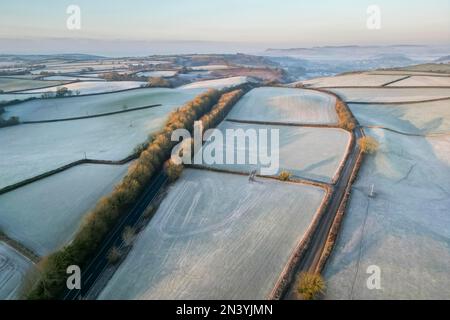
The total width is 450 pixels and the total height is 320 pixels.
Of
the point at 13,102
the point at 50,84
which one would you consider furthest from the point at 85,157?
the point at 50,84

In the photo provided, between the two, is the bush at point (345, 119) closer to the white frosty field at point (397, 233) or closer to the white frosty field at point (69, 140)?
the white frosty field at point (397, 233)

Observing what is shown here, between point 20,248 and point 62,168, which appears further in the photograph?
point 62,168

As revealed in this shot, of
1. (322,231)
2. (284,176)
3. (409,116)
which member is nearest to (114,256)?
(322,231)

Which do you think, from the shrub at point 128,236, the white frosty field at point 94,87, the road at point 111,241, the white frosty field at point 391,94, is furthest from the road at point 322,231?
the white frosty field at point 94,87

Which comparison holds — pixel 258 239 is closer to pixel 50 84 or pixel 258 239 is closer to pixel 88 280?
pixel 88 280

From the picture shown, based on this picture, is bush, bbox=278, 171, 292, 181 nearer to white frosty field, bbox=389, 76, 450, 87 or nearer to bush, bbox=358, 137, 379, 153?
bush, bbox=358, 137, 379, 153

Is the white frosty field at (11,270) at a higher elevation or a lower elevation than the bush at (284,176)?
lower

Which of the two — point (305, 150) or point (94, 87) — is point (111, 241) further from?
point (94, 87)
